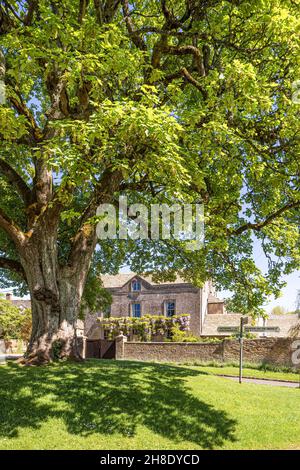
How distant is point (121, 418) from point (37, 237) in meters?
6.04

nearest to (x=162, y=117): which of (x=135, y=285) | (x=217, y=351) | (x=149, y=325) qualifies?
(x=217, y=351)

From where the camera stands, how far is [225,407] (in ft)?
32.5

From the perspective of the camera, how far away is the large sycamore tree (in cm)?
858

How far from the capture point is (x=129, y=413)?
846 centimetres

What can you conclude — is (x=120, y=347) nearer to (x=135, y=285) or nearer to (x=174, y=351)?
(x=174, y=351)

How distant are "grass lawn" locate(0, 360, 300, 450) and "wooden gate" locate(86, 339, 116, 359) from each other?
1817cm

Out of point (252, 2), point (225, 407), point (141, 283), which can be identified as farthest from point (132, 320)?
point (252, 2)

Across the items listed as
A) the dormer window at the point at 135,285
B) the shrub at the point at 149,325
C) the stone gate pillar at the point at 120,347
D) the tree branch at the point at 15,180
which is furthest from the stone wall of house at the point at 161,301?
the tree branch at the point at 15,180

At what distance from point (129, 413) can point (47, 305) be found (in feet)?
15.2

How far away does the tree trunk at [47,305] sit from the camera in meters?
11.8

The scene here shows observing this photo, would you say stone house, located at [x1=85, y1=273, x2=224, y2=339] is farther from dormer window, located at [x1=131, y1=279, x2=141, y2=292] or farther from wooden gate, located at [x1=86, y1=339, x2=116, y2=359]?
wooden gate, located at [x1=86, y1=339, x2=116, y2=359]

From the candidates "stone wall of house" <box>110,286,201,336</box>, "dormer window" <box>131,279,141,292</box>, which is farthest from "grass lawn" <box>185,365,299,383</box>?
"dormer window" <box>131,279,141,292</box>

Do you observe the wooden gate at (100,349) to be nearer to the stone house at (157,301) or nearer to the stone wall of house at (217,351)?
the stone wall of house at (217,351)
